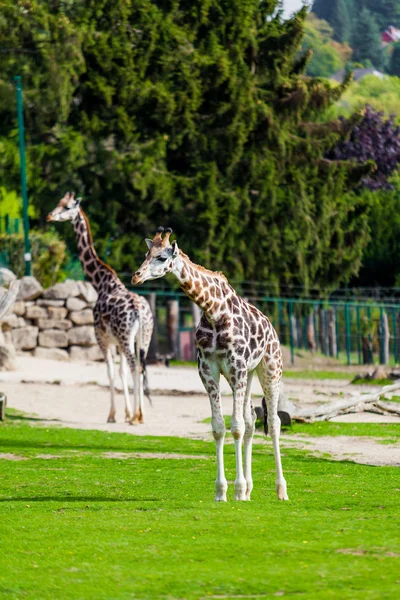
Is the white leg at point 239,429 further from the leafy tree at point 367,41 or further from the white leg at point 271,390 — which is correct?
the leafy tree at point 367,41

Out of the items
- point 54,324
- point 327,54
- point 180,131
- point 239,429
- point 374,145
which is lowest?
point 239,429

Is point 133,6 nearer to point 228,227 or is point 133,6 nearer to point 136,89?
point 136,89

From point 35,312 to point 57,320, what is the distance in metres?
0.58

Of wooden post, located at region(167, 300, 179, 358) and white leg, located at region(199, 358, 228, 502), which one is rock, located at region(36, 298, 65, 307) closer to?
wooden post, located at region(167, 300, 179, 358)

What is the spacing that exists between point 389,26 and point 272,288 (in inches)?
2064

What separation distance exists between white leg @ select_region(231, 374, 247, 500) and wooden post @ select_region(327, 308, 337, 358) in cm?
2778

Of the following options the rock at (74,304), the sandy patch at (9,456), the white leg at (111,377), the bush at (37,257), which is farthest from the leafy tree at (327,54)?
the sandy patch at (9,456)

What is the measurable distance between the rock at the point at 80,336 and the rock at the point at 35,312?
799 millimetres

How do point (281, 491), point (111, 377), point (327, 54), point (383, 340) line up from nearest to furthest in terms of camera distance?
point (281, 491) < point (111, 377) < point (383, 340) < point (327, 54)

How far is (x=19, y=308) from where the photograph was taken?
32.5 metres

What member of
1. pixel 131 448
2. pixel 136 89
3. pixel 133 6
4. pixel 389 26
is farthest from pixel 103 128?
pixel 389 26

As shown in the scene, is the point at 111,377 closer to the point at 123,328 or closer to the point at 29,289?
the point at 123,328

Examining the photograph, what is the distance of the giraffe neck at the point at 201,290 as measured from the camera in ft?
38.4

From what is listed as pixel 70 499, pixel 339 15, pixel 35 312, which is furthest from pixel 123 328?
pixel 339 15
